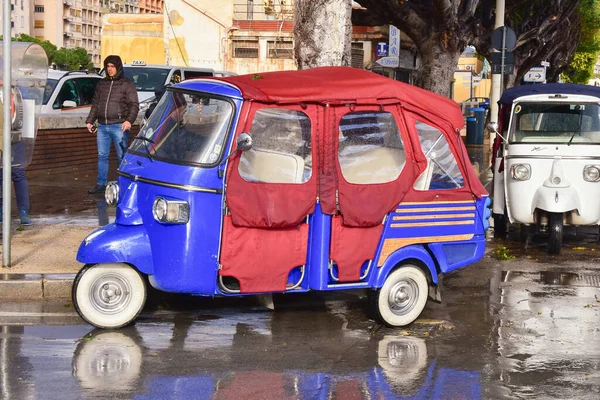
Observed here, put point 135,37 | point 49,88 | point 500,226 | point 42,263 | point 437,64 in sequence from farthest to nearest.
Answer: point 135,37, point 437,64, point 49,88, point 500,226, point 42,263

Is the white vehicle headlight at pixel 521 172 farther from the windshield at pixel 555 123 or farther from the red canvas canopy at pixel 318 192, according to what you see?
the red canvas canopy at pixel 318 192

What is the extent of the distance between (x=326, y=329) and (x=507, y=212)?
5.44 metres

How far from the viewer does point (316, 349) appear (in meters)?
7.46

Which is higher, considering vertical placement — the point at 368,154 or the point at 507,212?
the point at 368,154

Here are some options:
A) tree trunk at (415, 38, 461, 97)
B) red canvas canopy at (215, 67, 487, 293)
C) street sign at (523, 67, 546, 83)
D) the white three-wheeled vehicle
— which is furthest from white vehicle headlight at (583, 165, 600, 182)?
street sign at (523, 67, 546, 83)

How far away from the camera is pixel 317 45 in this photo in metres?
12.7

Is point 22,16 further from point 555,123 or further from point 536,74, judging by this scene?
point 555,123

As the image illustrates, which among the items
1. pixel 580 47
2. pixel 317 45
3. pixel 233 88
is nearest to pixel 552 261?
pixel 317 45

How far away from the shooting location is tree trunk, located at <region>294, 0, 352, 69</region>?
12633mm

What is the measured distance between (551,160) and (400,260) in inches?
188

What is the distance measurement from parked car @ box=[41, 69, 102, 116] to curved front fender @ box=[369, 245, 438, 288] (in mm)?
13467

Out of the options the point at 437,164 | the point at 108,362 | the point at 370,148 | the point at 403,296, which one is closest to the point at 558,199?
the point at 437,164

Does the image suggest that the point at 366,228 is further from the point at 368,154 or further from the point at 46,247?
the point at 46,247

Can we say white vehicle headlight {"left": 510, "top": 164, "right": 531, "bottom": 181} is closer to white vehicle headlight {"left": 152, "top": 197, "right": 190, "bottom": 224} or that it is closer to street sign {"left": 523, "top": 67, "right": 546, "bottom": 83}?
white vehicle headlight {"left": 152, "top": 197, "right": 190, "bottom": 224}
